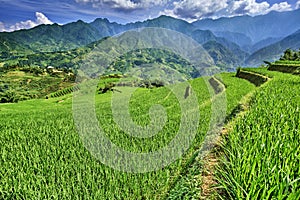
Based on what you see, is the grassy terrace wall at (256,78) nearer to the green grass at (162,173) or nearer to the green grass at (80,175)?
the green grass at (162,173)

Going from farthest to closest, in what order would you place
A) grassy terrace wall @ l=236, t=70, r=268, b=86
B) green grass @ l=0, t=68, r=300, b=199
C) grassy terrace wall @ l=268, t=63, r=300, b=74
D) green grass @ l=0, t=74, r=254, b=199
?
1. grassy terrace wall @ l=268, t=63, r=300, b=74
2. grassy terrace wall @ l=236, t=70, r=268, b=86
3. green grass @ l=0, t=74, r=254, b=199
4. green grass @ l=0, t=68, r=300, b=199

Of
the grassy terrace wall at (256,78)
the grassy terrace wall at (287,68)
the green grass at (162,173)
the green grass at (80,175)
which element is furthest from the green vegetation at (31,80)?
the green grass at (162,173)

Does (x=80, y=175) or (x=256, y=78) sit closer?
(x=80, y=175)

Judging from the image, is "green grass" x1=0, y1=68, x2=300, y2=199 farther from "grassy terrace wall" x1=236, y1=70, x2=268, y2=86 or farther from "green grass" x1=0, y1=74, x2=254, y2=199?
"grassy terrace wall" x1=236, y1=70, x2=268, y2=86

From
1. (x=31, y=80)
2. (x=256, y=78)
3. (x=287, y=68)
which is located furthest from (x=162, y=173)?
(x=31, y=80)

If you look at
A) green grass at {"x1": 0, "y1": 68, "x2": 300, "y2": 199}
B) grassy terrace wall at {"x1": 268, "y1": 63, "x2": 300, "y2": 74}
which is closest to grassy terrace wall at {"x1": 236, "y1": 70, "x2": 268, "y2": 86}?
grassy terrace wall at {"x1": 268, "y1": 63, "x2": 300, "y2": 74}

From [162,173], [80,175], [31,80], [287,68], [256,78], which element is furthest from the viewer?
[31,80]

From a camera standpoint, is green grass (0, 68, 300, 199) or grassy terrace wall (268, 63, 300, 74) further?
grassy terrace wall (268, 63, 300, 74)

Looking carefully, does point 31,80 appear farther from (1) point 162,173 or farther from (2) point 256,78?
(1) point 162,173

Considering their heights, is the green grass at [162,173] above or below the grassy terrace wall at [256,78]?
below

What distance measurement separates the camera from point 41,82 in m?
107

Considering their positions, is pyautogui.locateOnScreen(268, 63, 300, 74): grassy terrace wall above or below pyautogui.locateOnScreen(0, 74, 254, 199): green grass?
above

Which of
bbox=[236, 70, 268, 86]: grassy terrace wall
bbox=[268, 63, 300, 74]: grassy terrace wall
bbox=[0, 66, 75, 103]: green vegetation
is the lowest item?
bbox=[0, 66, 75, 103]: green vegetation

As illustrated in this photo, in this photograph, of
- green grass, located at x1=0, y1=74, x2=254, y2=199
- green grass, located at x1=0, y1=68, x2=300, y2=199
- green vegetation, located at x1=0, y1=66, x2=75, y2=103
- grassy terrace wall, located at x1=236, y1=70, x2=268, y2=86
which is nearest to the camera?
green grass, located at x1=0, y1=68, x2=300, y2=199
